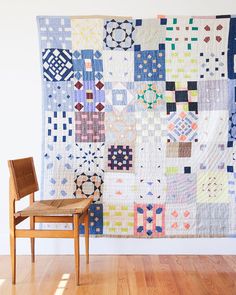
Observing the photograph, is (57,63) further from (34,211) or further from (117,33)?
(34,211)

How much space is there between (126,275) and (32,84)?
59.1 inches

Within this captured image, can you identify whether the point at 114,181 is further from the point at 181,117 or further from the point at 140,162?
the point at 181,117

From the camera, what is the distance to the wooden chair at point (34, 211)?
1963 millimetres

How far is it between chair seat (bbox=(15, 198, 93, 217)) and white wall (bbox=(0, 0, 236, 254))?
1.30ft

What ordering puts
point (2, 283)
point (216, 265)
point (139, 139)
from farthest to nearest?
point (139, 139) < point (216, 265) < point (2, 283)

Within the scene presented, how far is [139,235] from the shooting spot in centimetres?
245

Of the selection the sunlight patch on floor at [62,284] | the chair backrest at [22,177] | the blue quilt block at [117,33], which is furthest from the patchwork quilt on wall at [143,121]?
the sunlight patch on floor at [62,284]

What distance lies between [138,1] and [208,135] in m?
1.11

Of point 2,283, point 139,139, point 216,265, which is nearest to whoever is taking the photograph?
point 2,283

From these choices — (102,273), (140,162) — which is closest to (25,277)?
(102,273)

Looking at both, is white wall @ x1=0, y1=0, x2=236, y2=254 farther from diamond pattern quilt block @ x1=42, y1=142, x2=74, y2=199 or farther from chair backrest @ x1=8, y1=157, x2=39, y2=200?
chair backrest @ x1=8, y1=157, x2=39, y2=200

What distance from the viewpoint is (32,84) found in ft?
8.02

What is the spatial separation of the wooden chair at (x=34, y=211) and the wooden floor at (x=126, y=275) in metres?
0.11

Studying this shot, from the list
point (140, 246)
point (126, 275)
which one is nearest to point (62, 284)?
point (126, 275)
